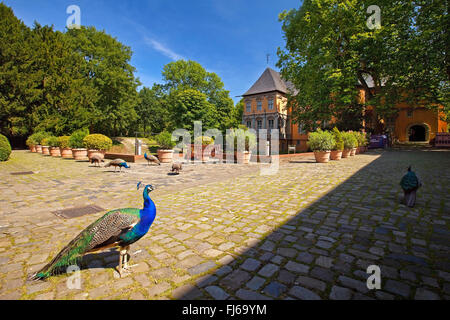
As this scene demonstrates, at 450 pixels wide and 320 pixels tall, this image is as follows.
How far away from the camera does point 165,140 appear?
1548cm

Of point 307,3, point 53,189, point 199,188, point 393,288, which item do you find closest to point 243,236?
point 393,288

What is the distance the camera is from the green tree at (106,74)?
1190 inches

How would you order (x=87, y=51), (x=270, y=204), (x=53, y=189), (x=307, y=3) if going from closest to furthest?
(x=270, y=204)
(x=53, y=189)
(x=307, y=3)
(x=87, y=51)

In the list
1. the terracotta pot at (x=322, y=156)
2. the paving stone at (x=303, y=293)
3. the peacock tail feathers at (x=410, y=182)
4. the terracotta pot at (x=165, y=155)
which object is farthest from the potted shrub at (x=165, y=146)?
the paving stone at (x=303, y=293)

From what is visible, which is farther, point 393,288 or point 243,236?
point 243,236

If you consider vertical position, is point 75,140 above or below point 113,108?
below

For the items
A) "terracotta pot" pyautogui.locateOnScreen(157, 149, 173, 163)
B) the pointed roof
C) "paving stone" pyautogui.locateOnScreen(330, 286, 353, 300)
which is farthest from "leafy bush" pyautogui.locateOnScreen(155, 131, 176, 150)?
the pointed roof

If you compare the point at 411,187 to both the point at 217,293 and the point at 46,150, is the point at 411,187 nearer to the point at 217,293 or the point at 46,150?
the point at 217,293

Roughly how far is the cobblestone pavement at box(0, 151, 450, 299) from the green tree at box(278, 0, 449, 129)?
20.8 m

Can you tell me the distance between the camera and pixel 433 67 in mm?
20094

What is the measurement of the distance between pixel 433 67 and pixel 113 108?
130 feet

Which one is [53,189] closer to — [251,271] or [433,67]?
[251,271]
